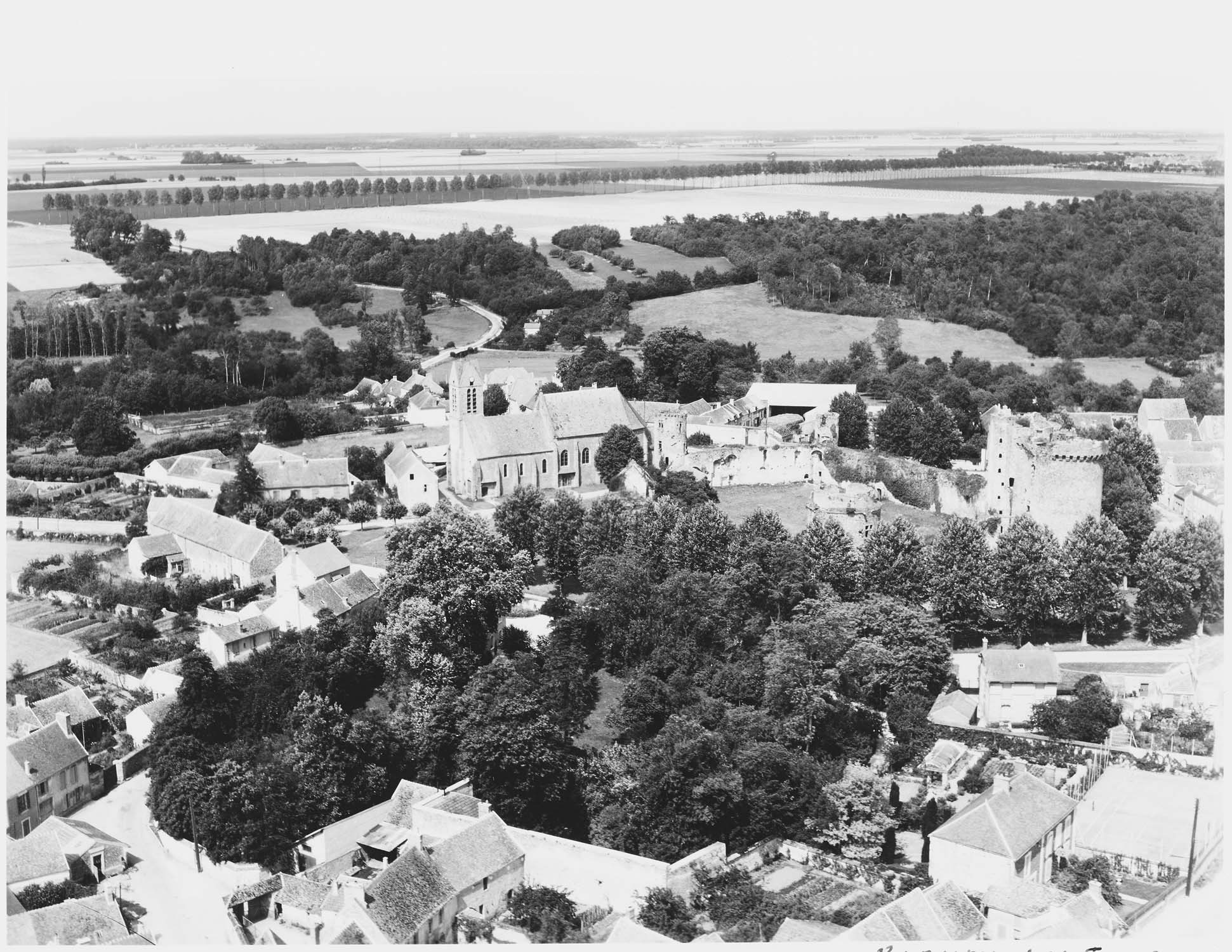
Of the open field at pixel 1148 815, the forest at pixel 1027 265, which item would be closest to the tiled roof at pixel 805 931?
the open field at pixel 1148 815

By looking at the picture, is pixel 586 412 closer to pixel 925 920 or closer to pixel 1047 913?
pixel 925 920

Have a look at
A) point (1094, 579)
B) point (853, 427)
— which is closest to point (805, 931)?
point (1094, 579)

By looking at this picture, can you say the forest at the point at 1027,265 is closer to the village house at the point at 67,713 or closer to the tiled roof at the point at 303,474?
the tiled roof at the point at 303,474

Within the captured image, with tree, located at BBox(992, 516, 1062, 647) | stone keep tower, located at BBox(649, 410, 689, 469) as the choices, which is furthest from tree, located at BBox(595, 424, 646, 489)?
tree, located at BBox(992, 516, 1062, 647)

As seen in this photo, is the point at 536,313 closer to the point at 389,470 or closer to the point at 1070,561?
the point at 389,470

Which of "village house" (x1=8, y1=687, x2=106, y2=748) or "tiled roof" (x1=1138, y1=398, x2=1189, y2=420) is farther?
"tiled roof" (x1=1138, y1=398, x2=1189, y2=420)

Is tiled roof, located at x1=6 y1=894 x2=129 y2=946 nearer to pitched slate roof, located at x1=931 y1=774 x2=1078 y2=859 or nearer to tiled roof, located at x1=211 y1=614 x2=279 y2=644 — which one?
tiled roof, located at x1=211 y1=614 x2=279 y2=644

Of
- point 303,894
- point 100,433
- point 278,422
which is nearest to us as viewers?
point 303,894
